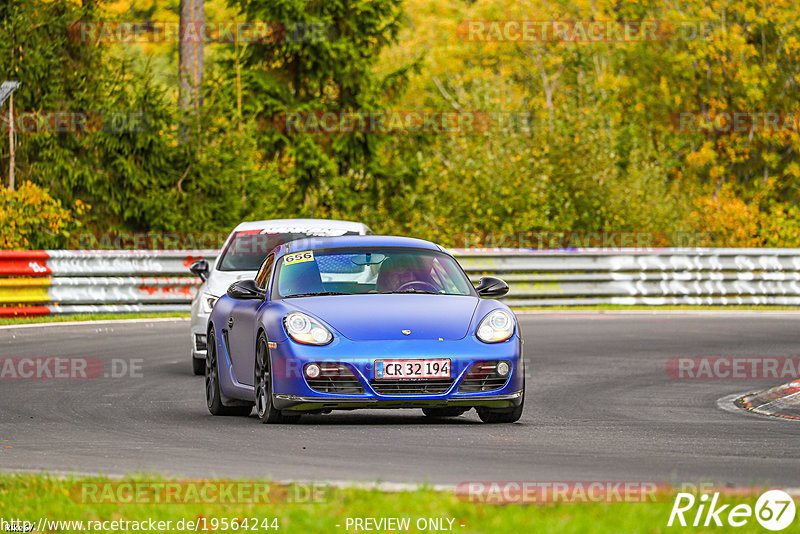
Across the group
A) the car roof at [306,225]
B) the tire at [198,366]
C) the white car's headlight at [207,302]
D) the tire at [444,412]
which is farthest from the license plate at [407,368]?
the car roof at [306,225]

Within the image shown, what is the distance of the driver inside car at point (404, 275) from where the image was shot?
40.6 feet

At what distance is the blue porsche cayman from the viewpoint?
11.3 m

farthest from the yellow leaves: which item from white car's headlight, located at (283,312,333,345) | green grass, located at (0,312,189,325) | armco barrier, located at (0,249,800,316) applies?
white car's headlight, located at (283,312,333,345)

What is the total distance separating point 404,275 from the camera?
12.5 metres

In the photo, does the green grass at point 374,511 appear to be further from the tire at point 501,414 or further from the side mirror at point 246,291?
the side mirror at point 246,291

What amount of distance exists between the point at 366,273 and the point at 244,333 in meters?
1.19

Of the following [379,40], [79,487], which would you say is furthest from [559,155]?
[79,487]

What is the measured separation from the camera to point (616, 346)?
2106cm

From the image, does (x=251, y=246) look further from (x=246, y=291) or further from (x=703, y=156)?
(x=703, y=156)

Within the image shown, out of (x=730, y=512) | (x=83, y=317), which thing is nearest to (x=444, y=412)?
(x=730, y=512)

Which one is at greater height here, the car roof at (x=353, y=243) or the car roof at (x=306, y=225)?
the car roof at (x=353, y=243)

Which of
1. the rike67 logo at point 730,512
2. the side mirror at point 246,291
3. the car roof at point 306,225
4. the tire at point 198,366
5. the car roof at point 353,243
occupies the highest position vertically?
the car roof at point 353,243

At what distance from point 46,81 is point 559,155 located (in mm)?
12375

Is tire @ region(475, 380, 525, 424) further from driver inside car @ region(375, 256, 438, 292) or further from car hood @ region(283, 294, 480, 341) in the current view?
driver inside car @ region(375, 256, 438, 292)
